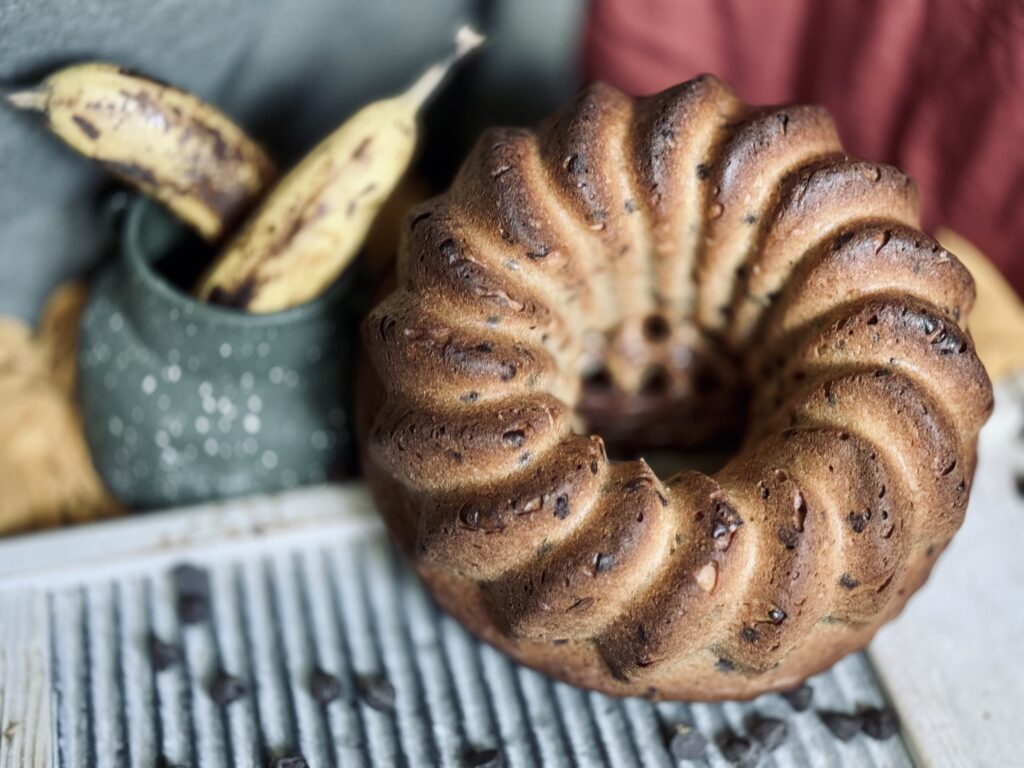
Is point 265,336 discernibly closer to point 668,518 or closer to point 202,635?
point 202,635

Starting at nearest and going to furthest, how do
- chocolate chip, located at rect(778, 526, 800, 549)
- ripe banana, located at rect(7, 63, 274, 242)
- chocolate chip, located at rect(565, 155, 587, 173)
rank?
chocolate chip, located at rect(778, 526, 800, 549)
chocolate chip, located at rect(565, 155, 587, 173)
ripe banana, located at rect(7, 63, 274, 242)

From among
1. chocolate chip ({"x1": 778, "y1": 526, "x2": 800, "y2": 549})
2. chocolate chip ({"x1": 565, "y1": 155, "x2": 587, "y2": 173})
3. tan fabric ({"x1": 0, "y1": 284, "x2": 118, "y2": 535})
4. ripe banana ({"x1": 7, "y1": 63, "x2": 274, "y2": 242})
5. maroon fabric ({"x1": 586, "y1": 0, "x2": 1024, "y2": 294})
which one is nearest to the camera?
chocolate chip ({"x1": 778, "y1": 526, "x2": 800, "y2": 549})

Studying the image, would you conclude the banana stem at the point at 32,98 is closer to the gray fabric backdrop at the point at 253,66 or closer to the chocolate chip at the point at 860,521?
the gray fabric backdrop at the point at 253,66

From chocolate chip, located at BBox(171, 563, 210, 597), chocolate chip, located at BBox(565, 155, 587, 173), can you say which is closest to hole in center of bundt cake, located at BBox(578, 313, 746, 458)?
chocolate chip, located at BBox(565, 155, 587, 173)

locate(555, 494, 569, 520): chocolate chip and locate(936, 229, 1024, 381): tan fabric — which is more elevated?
locate(555, 494, 569, 520): chocolate chip

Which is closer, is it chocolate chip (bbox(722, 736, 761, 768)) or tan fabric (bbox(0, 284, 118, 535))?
chocolate chip (bbox(722, 736, 761, 768))

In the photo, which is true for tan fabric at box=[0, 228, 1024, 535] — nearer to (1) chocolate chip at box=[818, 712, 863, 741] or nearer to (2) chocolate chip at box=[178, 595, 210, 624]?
(2) chocolate chip at box=[178, 595, 210, 624]

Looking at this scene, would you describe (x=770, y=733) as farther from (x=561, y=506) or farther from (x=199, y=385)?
(x=199, y=385)
